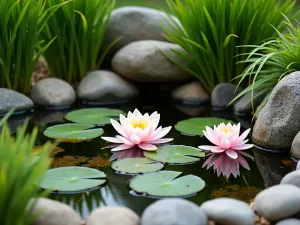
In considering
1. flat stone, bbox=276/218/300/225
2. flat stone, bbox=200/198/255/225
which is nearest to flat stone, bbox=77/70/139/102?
flat stone, bbox=200/198/255/225

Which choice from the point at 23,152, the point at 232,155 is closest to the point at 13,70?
the point at 232,155

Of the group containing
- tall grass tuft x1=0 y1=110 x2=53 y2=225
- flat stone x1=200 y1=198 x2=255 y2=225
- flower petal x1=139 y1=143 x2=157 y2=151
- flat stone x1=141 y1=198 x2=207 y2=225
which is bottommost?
flower petal x1=139 y1=143 x2=157 y2=151

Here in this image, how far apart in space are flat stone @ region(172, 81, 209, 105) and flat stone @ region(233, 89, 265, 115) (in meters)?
0.48

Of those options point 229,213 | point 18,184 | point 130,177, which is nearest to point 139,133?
point 130,177

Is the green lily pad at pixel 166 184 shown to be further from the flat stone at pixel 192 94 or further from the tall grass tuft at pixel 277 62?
the flat stone at pixel 192 94

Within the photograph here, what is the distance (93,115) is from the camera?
4.78m

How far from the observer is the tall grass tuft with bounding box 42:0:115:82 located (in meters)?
5.35

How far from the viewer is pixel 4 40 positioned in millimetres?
4898

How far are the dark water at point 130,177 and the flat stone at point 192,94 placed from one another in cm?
63

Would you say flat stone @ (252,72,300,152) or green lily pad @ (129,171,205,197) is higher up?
flat stone @ (252,72,300,152)

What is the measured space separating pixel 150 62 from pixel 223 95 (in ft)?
2.58

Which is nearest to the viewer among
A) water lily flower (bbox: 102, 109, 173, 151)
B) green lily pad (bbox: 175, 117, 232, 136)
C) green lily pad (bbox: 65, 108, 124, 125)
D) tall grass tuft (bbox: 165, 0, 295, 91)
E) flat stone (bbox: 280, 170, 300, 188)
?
flat stone (bbox: 280, 170, 300, 188)

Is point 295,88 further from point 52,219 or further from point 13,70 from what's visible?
point 13,70

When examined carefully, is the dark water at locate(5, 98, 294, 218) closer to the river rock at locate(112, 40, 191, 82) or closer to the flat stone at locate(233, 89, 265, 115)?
the flat stone at locate(233, 89, 265, 115)
